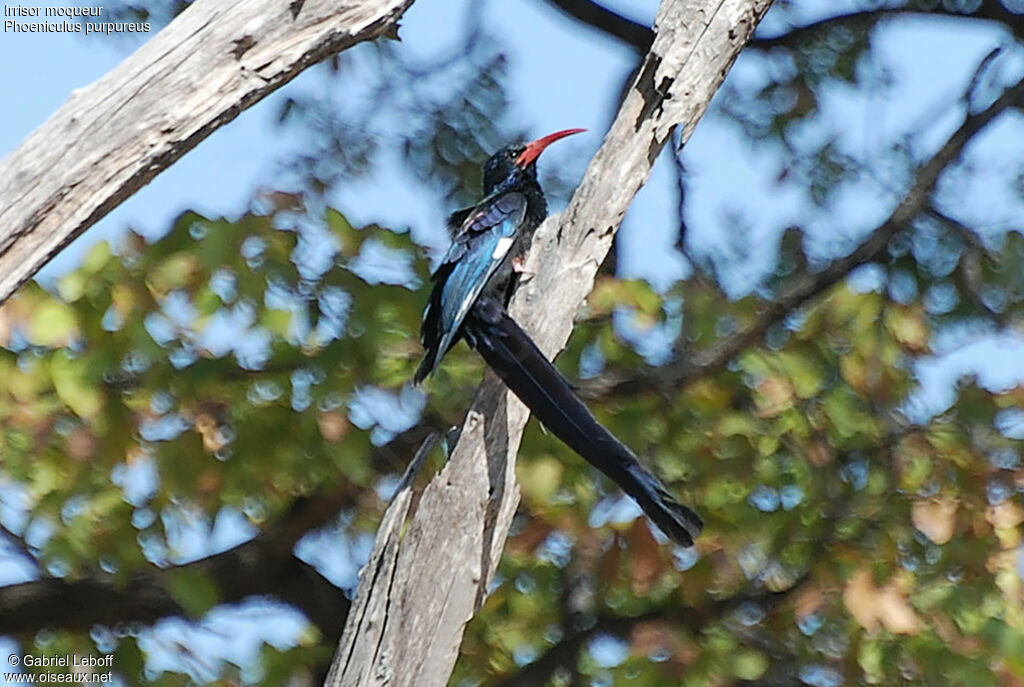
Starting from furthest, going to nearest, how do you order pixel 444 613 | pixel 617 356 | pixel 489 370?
1. pixel 617 356
2. pixel 489 370
3. pixel 444 613

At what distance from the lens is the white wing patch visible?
11.7 feet

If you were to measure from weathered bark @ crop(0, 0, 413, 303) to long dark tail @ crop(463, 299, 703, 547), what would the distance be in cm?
80

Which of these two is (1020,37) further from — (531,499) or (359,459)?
(359,459)

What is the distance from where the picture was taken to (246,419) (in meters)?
4.19

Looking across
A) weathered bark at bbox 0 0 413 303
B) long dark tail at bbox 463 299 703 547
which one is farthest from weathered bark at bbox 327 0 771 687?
weathered bark at bbox 0 0 413 303

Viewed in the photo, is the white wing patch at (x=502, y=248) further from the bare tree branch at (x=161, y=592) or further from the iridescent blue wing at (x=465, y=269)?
the bare tree branch at (x=161, y=592)

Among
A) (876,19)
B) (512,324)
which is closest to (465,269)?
(512,324)

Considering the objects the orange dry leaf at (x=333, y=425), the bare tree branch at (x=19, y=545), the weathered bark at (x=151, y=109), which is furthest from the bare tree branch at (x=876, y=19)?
the bare tree branch at (x=19, y=545)

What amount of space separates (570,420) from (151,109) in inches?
46.0

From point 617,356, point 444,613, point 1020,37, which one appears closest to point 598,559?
point 617,356

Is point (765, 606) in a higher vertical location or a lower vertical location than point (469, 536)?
lower

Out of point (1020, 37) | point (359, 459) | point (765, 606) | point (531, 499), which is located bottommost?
point (765, 606)

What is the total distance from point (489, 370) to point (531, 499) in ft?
4.70

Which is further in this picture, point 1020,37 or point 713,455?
point 1020,37
